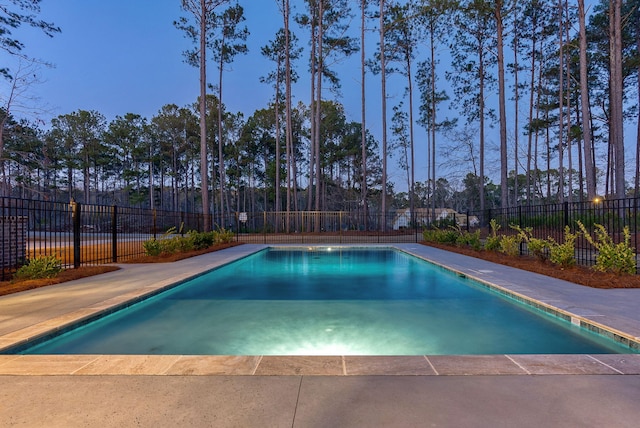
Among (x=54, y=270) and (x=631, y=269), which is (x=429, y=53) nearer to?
(x=631, y=269)

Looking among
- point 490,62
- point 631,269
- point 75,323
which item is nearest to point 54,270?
point 75,323

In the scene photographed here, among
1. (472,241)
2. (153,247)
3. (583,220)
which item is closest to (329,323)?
(153,247)

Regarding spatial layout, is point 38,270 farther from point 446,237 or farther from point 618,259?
point 446,237

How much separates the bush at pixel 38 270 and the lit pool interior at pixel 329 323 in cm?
229

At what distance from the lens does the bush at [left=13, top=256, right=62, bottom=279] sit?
18.9 ft

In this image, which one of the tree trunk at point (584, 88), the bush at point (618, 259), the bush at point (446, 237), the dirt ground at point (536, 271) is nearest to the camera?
the dirt ground at point (536, 271)

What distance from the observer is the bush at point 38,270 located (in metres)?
5.75

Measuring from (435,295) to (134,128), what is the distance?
33024mm

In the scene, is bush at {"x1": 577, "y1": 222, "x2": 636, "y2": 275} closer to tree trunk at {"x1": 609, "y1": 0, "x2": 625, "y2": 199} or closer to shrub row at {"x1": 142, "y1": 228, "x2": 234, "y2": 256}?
tree trunk at {"x1": 609, "y1": 0, "x2": 625, "y2": 199}

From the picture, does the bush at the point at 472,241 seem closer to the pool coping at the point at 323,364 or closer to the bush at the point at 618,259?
the bush at the point at 618,259

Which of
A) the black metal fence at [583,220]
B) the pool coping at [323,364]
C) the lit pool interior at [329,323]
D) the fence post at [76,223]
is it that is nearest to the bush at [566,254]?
the black metal fence at [583,220]

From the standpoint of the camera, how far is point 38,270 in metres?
5.81

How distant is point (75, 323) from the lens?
3557mm

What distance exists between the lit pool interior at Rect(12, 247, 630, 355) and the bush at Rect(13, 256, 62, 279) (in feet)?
7.50
